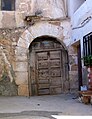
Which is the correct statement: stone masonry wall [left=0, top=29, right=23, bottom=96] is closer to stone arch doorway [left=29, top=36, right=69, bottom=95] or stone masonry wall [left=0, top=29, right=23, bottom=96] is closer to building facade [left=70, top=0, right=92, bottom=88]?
stone arch doorway [left=29, top=36, right=69, bottom=95]

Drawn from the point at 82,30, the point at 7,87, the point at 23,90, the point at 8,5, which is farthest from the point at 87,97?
the point at 8,5

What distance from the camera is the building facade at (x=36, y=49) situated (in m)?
11.1

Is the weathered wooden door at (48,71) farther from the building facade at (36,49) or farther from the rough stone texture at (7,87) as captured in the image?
the rough stone texture at (7,87)

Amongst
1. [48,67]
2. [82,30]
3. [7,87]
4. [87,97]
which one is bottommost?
[87,97]

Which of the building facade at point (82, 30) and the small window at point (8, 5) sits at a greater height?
the small window at point (8, 5)

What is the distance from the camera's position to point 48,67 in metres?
11.8

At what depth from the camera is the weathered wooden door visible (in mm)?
11734

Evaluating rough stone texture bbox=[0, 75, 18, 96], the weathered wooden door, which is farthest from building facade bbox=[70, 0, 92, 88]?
rough stone texture bbox=[0, 75, 18, 96]

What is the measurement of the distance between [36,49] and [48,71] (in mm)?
986

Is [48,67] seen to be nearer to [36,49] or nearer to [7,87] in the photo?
[36,49]

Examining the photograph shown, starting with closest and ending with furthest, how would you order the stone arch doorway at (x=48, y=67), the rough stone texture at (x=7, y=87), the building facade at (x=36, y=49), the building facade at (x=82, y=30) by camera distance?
the building facade at (x=82, y=30)
the rough stone texture at (x=7, y=87)
the building facade at (x=36, y=49)
the stone arch doorway at (x=48, y=67)

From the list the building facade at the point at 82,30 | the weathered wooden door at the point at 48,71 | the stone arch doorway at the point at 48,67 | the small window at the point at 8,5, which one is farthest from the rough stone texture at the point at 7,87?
the small window at the point at 8,5

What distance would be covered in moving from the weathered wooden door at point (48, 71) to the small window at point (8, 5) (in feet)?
6.88

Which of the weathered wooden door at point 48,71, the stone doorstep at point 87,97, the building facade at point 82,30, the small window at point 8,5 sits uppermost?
the small window at point 8,5
